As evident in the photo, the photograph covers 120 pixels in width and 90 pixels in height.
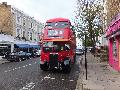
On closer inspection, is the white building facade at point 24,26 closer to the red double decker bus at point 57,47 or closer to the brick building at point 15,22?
the brick building at point 15,22

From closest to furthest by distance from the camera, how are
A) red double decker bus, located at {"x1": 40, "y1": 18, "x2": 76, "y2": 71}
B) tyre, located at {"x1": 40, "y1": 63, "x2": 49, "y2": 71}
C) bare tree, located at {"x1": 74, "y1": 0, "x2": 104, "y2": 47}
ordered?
red double decker bus, located at {"x1": 40, "y1": 18, "x2": 76, "y2": 71} < tyre, located at {"x1": 40, "y1": 63, "x2": 49, "y2": 71} < bare tree, located at {"x1": 74, "y1": 0, "x2": 104, "y2": 47}

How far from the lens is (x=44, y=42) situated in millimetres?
29750

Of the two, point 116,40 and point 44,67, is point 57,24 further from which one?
point 116,40

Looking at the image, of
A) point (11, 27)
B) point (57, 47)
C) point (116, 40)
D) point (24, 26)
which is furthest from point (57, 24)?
point (24, 26)

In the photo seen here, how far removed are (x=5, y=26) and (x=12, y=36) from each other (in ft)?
9.29

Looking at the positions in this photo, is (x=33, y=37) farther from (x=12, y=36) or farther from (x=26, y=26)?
(x=12, y=36)

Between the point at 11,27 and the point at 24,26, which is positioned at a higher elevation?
the point at 24,26

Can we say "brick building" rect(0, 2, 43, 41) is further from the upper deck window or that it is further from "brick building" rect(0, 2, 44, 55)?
the upper deck window

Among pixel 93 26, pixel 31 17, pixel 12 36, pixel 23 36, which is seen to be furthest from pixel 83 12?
pixel 31 17

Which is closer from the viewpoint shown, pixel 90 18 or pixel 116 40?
pixel 116 40

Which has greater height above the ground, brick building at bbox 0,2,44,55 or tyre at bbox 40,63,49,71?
brick building at bbox 0,2,44,55

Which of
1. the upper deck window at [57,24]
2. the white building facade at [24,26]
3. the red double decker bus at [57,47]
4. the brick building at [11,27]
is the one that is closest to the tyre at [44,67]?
the red double decker bus at [57,47]

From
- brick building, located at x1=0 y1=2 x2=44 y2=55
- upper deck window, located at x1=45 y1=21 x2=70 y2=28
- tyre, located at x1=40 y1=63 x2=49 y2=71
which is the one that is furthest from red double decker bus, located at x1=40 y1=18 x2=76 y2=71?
brick building, located at x1=0 y1=2 x2=44 y2=55

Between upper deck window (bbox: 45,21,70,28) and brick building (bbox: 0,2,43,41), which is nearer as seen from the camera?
upper deck window (bbox: 45,21,70,28)
